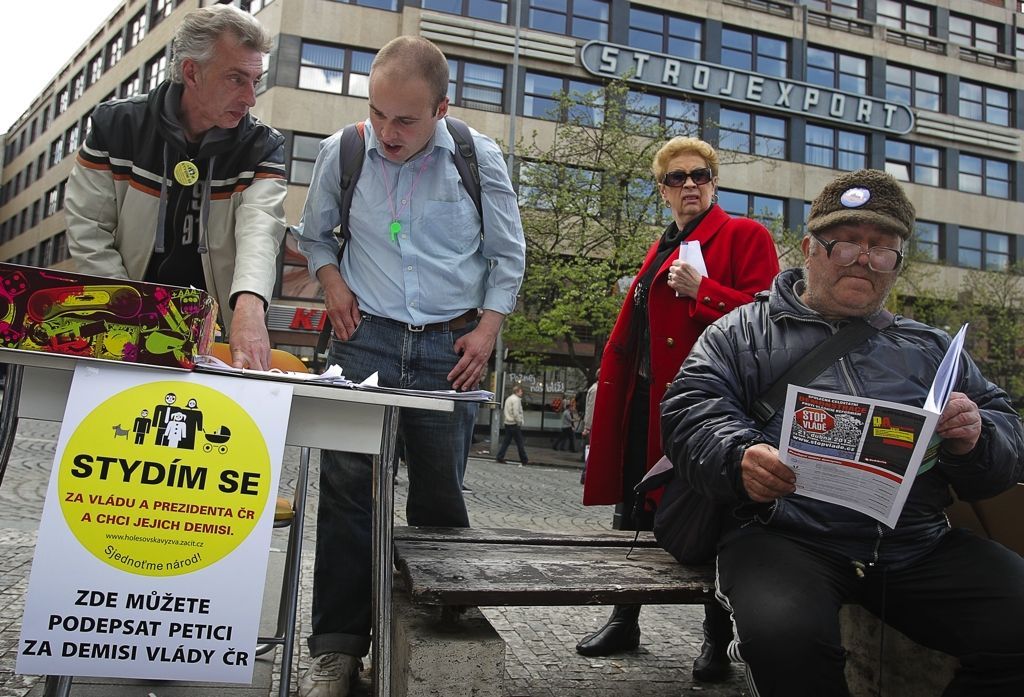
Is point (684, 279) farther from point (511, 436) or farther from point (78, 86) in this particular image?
point (78, 86)

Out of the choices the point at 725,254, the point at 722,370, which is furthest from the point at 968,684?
the point at 725,254

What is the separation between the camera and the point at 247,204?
270cm

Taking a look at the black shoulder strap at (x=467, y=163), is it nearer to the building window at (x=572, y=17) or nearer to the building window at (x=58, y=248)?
the building window at (x=572, y=17)

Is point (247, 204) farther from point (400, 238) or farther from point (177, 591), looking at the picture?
point (177, 591)

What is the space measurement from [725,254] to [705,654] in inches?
65.0

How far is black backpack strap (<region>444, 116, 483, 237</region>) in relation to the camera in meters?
2.98

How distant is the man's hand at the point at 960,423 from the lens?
2199 millimetres

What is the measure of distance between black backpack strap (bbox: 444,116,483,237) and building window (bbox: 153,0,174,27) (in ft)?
114

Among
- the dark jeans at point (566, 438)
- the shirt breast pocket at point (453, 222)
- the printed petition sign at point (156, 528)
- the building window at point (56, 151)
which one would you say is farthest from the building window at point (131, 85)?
the printed petition sign at point (156, 528)

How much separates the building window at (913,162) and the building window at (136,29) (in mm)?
31565

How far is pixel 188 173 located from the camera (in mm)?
2646

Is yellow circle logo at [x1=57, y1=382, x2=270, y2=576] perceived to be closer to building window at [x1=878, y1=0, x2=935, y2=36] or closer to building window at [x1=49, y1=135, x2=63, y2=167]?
building window at [x1=878, y1=0, x2=935, y2=36]

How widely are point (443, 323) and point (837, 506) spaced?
144 centimetres

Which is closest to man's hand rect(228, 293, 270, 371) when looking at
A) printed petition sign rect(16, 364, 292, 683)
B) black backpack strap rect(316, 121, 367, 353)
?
printed petition sign rect(16, 364, 292, 683)
